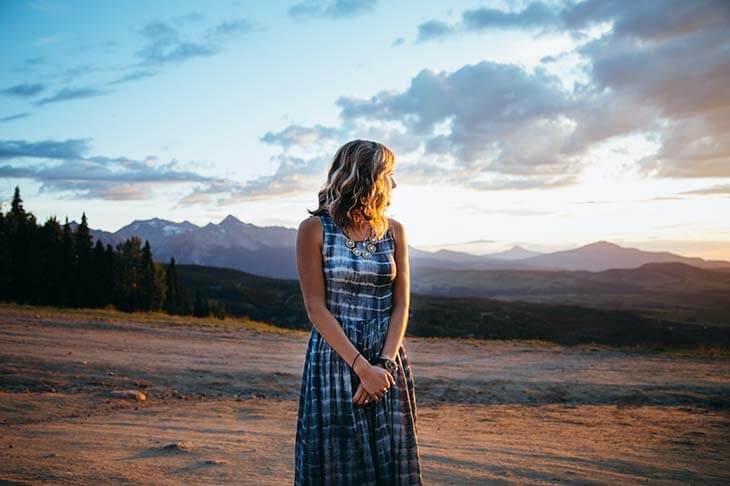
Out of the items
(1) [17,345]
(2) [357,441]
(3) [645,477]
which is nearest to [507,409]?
(3) [645,477]

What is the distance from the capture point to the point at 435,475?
5.96m

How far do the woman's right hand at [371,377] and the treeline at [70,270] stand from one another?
1602 inches

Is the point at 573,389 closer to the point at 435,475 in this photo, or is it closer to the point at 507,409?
the point at 507,409

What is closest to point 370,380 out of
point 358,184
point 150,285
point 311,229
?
point 311,229

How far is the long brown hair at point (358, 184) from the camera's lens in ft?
10.3

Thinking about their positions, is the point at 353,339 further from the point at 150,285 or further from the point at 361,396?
the point at 150,285

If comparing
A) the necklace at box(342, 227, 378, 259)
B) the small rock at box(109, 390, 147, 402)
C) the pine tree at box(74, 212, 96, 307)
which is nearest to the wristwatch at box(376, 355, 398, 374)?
the necklace at box(342, 227, 378, 259)

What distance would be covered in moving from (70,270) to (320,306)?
→ 49429mm

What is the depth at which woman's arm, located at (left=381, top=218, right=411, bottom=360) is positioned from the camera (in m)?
3.32

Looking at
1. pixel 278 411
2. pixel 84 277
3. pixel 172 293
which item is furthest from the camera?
pixel 172 293

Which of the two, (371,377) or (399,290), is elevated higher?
(399,290)

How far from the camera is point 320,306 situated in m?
3.21

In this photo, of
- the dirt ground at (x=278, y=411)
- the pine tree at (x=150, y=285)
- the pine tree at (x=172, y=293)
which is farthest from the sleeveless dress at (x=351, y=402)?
the pine tree at (x=172, y=293)

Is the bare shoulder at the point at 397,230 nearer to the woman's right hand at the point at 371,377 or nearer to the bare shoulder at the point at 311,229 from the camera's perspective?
the bare shoulder at the point at 311,229
